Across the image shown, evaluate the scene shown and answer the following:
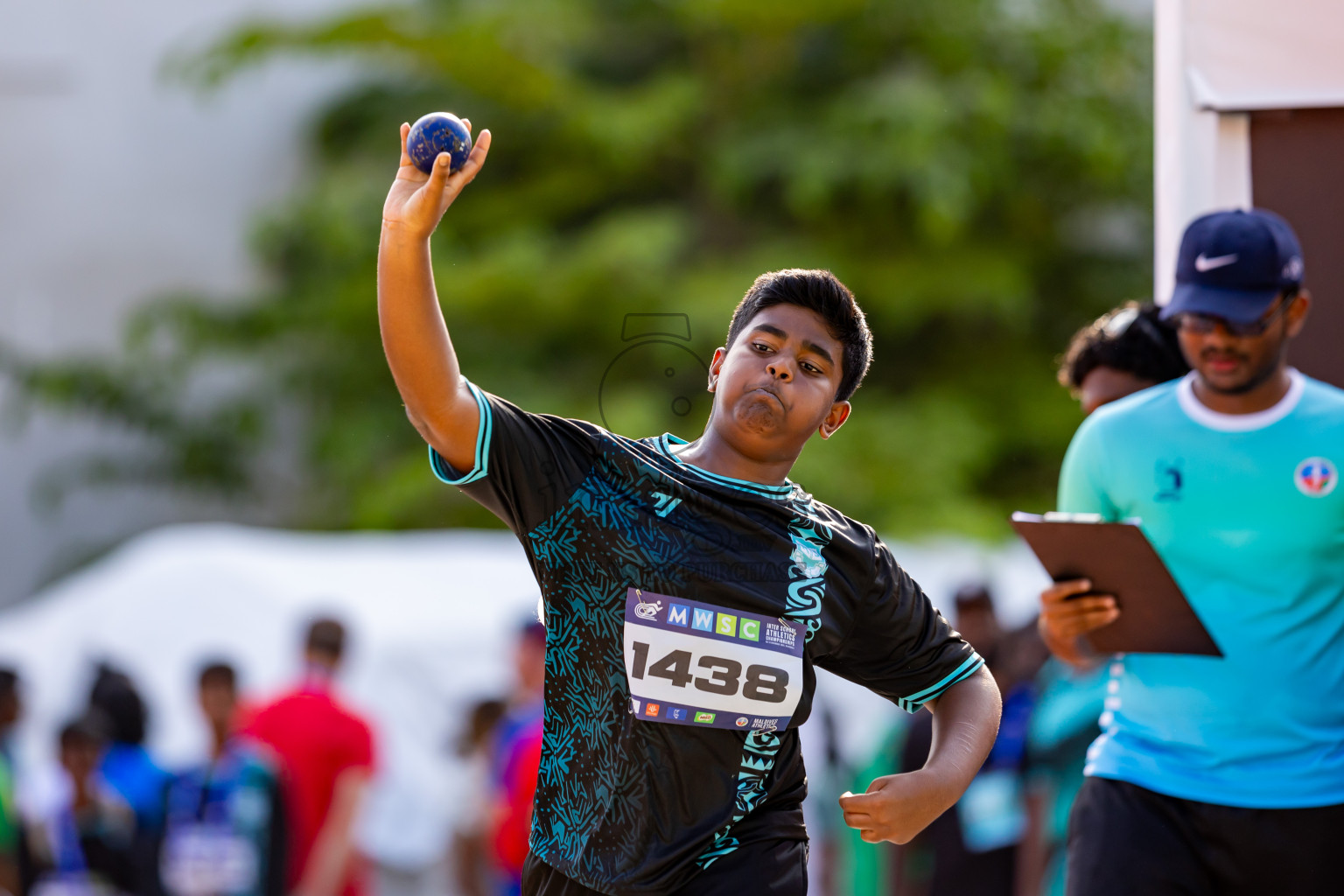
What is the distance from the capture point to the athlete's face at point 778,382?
258 centimetres

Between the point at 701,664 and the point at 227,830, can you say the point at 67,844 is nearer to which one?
the point at 227,830

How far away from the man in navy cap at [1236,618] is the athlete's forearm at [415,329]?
5.27 ft

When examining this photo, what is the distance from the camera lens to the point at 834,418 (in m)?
2.76

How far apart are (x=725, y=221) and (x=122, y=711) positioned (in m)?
7.72

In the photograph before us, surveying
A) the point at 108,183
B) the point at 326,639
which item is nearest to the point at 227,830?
the point at 326,639

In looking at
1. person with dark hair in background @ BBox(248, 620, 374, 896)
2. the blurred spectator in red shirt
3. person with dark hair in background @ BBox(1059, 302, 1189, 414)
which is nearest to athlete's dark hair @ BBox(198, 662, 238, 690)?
person with dark hair in background @ BBox(248, 620, 374, 896)

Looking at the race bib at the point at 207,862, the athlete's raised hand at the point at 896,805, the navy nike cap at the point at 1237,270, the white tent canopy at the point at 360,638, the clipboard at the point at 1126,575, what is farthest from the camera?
the white tent canopy at the point at 360,638

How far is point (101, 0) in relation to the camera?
46.8 feet

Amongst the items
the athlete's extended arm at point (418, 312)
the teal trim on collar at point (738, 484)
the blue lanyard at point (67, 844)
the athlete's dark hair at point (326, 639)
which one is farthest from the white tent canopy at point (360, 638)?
the athlete's extended arm at point (418, 312)

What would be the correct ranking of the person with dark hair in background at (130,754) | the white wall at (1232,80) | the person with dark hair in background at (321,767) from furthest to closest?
the person with dark hair in background at (321,767) < the person with dark hair in background at (130,754) < the white wall at (1232,80)

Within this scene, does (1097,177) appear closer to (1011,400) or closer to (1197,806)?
(1011,400)

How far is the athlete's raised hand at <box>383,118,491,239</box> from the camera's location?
2.30 m

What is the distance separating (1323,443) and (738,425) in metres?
1.42

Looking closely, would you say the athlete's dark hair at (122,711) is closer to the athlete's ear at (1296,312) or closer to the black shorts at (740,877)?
the black shorts at (740,877)
